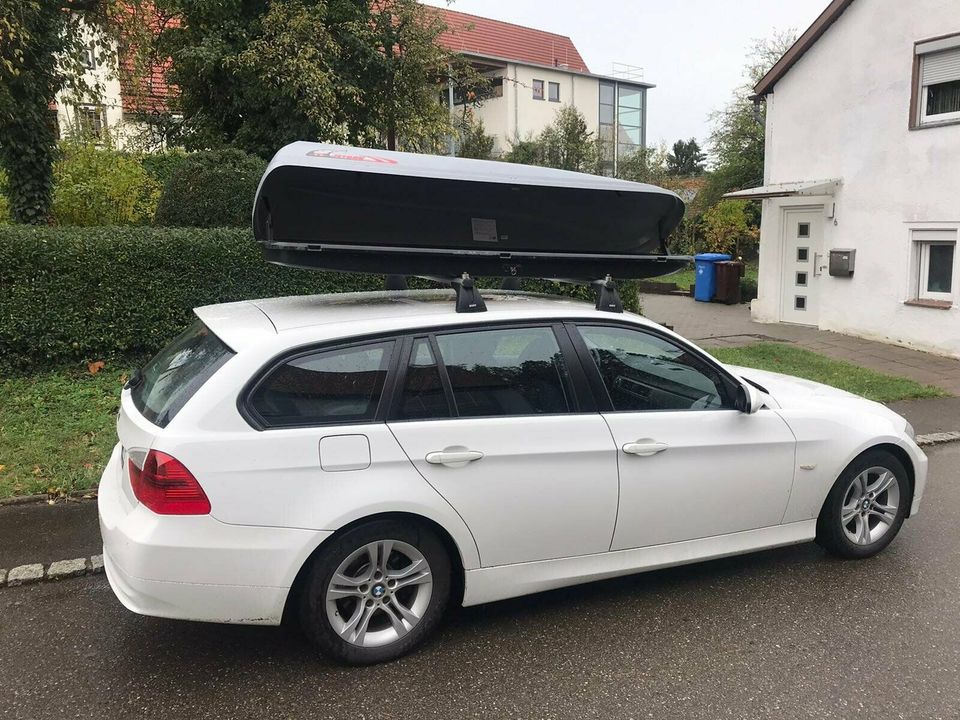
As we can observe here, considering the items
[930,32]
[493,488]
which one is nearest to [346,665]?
[493,488]

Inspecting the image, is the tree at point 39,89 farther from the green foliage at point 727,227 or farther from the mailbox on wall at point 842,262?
the green foliage at point 727,227

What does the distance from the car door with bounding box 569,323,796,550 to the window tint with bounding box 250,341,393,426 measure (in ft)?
3.34

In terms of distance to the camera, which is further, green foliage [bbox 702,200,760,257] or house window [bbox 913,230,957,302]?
green foliage [bbox 702,200,760,257]

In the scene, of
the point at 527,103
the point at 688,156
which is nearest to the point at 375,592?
the point at 527,103

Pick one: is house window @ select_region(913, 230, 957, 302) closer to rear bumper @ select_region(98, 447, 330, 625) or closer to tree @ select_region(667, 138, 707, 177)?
rear bumper @ select_region(98, 447, 330, 625)

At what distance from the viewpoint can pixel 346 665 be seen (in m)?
3.23

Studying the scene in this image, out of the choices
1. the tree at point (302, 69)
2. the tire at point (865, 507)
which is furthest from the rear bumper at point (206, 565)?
the tree at point (302, 69)

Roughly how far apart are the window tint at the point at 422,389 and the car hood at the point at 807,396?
6.04 ft

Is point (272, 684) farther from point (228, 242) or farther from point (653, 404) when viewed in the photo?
point (228, 242)

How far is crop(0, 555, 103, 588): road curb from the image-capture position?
4051 millimetres

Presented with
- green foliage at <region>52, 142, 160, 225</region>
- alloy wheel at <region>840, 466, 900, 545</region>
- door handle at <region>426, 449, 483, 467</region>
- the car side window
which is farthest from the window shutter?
green foliage at <region>52, 142, 160, 225</region>

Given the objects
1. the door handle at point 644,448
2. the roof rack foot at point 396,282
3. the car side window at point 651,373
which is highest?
the roof rack foot at point 396,282

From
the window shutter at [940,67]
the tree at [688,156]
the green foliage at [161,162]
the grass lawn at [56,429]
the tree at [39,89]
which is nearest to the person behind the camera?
the grass lawn at [56,429]

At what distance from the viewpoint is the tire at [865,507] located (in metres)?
4.17
